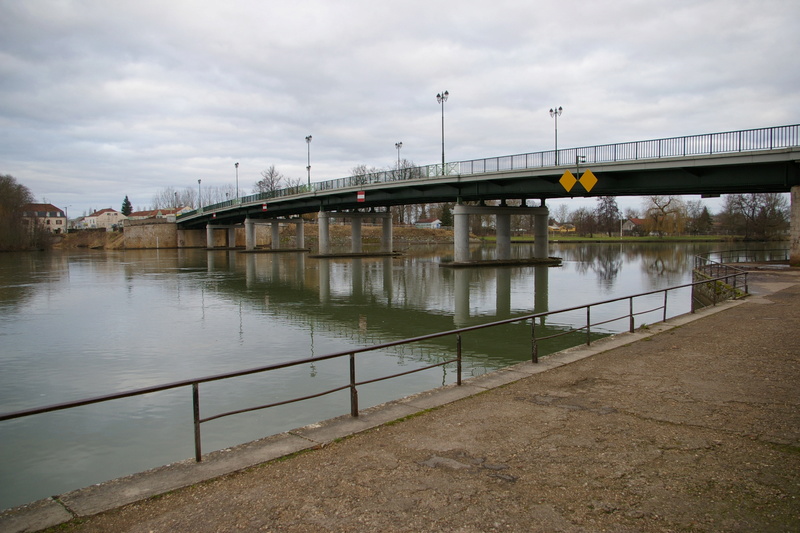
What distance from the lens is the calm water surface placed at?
820 centimetres

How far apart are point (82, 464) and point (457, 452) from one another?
17.7 ft

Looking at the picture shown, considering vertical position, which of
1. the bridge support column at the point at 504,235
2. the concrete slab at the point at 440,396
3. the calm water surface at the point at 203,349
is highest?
the bridge support column at the point at 504,235

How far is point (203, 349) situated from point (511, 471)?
11245mm

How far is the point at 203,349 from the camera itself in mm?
14469

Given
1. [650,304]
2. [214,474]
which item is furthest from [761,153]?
[214,474]

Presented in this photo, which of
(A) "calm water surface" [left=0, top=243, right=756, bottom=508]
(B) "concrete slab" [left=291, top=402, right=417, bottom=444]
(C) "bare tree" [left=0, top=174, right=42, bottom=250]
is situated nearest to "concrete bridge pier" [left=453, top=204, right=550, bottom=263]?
(A) "calm water surface" [left=0, top=243, right=756, bottom=508]

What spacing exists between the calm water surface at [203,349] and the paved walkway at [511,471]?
2.56 metres

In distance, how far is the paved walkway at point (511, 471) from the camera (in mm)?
4344

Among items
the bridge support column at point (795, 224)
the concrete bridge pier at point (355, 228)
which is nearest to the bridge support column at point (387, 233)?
the concrete bridge pier at point (355, 228)

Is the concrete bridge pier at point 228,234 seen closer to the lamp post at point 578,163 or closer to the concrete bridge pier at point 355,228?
the concrete bridge pier at point 355,228

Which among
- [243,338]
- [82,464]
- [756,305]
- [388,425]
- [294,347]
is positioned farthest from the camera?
[756,305]

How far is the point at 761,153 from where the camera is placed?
26.5 m

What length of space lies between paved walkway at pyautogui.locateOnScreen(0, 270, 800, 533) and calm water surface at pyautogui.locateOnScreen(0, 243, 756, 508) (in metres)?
2.56

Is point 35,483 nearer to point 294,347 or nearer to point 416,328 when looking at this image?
point 294,347
